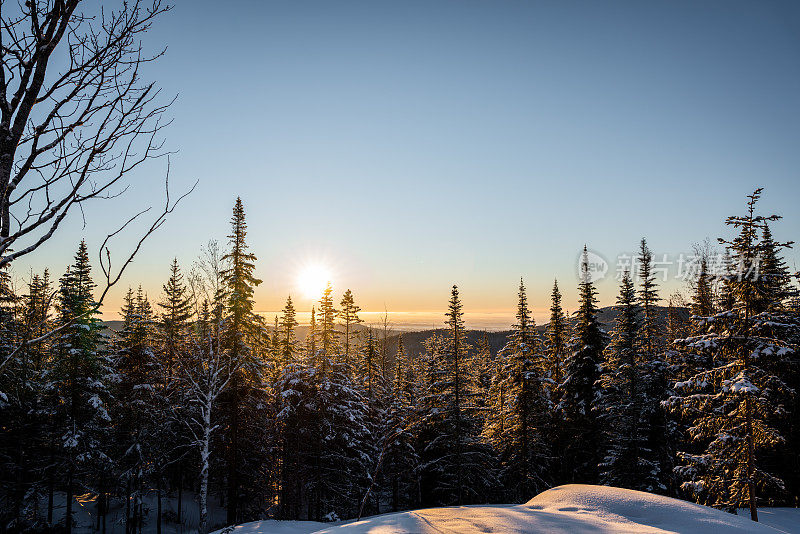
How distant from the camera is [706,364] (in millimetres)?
23844

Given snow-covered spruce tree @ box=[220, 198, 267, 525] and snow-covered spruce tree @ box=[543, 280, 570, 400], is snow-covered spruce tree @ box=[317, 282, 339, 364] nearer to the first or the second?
snow-covered spruce tree @ box=[220, 198, 267, 525]

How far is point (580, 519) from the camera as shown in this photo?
649cm

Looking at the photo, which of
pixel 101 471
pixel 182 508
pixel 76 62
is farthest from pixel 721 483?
pixel 182 508

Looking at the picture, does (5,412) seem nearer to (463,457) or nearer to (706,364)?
(463,457)

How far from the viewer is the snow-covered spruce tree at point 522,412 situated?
25328 mm

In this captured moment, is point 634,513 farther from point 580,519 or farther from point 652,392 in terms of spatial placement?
point 652,392

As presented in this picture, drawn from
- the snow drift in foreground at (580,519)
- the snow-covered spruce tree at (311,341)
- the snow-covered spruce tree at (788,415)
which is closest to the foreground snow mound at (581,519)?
the snow drift in foreground at (580,519)

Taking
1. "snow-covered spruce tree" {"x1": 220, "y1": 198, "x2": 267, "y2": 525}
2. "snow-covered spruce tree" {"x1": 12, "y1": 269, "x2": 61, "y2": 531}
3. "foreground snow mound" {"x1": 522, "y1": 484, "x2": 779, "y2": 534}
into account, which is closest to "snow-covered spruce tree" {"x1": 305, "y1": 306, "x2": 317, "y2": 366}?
"snow-covered spruce tree" {"x1": 220, "y1": 198, "x2": 267, "y2": 525}

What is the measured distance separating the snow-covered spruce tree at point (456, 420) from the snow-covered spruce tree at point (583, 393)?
5464 millimetres

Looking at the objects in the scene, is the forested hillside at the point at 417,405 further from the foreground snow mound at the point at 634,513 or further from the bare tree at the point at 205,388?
the foreground snow mound at the point at 634,513

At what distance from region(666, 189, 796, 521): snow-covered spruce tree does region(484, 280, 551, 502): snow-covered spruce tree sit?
28.6 feet

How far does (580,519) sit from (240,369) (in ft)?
58.5

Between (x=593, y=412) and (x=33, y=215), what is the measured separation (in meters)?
28.5

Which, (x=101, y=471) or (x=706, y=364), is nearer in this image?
(x=101, y=471)
